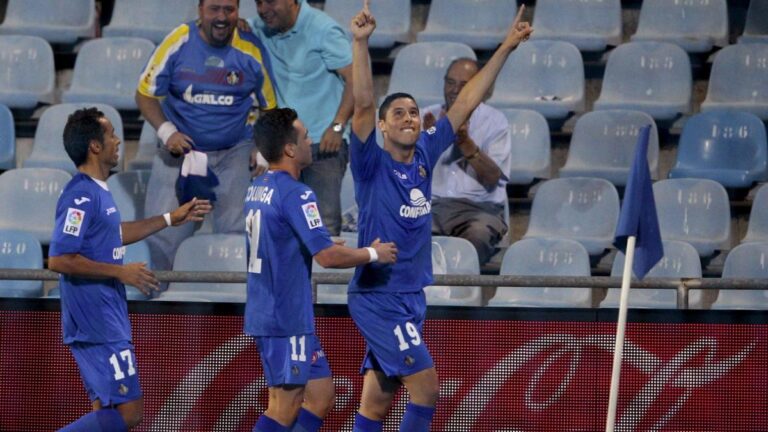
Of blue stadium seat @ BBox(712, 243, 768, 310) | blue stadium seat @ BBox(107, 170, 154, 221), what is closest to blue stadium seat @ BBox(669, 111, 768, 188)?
blue stadium seat @ BBox(712, 243, 768, 310)

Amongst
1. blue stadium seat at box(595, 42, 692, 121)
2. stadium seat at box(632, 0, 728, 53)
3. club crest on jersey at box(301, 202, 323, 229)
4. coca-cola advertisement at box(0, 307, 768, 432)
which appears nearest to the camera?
club crest on jersey at box(301, 202, 323, 229)

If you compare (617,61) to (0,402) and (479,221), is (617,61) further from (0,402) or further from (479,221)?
(0,402)

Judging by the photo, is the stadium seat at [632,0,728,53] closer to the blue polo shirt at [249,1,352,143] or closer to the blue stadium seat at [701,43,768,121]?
the blue stadium seat at [701,43,768,121]

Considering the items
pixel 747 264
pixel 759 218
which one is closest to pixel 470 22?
pixel 759 218

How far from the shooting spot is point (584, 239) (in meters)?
9.20

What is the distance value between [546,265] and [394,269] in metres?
2.20

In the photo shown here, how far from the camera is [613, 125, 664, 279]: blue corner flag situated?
653cm

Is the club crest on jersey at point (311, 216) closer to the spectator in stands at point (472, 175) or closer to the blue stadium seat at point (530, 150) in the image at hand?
the spectator in stands at point (472, 175)

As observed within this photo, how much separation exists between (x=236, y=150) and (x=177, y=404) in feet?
6.44

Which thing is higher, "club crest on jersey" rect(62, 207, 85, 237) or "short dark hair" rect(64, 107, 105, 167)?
"short dark hair" rect(64, 107, 105, 167)

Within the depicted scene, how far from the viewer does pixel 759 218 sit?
9250 millimetres

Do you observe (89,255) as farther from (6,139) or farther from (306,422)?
(6,139)

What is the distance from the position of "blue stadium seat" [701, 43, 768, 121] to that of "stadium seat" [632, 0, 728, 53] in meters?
0.35

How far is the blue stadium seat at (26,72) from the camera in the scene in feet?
34.7
